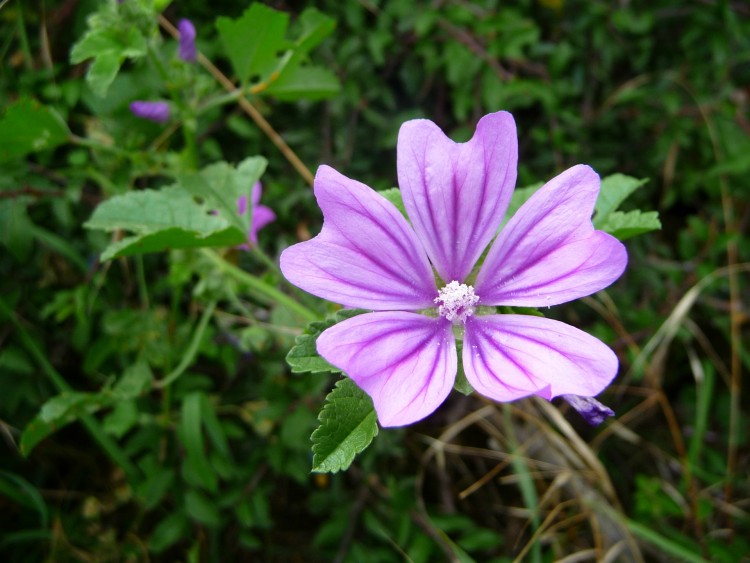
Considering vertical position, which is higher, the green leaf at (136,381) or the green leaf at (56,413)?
the green leaf at (56,413)

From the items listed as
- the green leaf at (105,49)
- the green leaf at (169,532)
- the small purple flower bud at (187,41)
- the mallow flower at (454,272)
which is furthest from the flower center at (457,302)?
the green leaf at (169,532)

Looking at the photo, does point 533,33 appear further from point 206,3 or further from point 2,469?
point 2,469

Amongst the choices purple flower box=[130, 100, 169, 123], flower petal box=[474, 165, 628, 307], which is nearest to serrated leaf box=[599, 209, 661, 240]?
flower petal box=[474, 165, 628, 307]

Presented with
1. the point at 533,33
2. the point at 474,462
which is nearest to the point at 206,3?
the point at 533,33

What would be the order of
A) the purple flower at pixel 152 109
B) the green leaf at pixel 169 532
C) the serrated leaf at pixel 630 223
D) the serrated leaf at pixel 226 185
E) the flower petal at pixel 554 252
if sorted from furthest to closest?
→ the green leaf at pixel 169 532, the purple flower at pixel 152 109, the serrated leaf at pixel 226 185, the serrated leaf at pixel 630 223, the flower petal at pixel 554 252

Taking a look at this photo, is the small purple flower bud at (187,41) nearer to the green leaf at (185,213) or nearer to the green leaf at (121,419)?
the green leaf at (185,213)

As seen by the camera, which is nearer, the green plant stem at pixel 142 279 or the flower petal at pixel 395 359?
the flower petal at pixel 395 359
